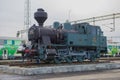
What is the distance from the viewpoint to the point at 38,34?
2231cm

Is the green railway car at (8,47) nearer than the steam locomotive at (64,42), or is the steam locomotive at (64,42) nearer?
the steam locomotive at (64,42)

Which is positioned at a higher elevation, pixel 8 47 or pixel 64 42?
pixel 64 42

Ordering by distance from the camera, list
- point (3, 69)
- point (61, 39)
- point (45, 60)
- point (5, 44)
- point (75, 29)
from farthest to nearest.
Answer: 1. point (5, 44)
2. point (75, 29)
3. point (61, 39)
4. point (45, 60)
5. point (3, 69)

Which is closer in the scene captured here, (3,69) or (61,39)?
(3,69)

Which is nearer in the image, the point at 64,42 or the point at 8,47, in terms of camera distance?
the point at 64,42

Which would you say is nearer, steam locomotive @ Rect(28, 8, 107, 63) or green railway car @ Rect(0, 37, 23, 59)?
steam locomotive @ Rect(28, 8, 107, 63)

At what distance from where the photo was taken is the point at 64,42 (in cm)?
2438

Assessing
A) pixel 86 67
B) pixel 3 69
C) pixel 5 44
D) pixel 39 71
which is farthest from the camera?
pixel 5 44

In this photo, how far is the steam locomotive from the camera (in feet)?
Result: 72.7

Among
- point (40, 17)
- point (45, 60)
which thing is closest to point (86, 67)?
point (45, 60)

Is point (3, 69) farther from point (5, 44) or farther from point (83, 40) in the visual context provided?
point (5, 44)

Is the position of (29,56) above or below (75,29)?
below

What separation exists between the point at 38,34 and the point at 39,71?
5307 millimetres

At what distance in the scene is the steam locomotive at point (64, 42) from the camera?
72.7ft
